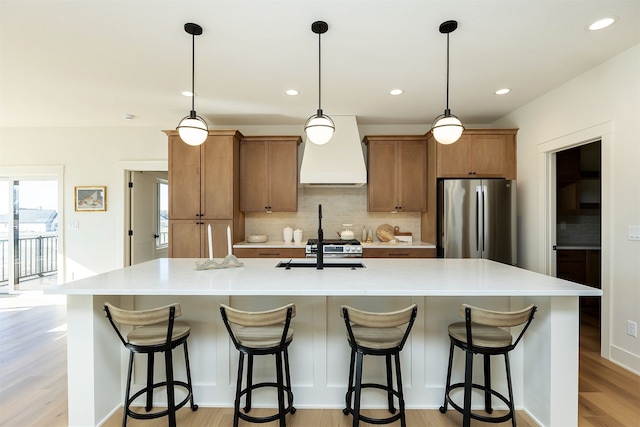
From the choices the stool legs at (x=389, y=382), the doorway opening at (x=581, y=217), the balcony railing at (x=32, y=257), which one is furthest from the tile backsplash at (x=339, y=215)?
the balcony railing at (x=32, y=257)

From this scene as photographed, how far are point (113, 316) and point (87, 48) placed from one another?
224 cm

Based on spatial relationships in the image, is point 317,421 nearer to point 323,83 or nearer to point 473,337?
point 473,337

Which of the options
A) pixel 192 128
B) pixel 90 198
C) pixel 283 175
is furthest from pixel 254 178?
pixel 90 198

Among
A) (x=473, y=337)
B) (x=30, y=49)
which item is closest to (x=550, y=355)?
(x=473, y=337)

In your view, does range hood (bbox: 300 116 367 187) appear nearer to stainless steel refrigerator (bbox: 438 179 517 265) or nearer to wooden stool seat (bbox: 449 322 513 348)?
stainless steel refrigerator (bbox: 438 179 517 265)

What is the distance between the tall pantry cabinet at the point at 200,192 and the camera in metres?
4.34

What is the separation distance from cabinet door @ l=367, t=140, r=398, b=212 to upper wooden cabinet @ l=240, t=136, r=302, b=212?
3.56ft

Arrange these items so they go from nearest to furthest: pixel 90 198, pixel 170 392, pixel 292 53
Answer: pixel 170 392
pixel 292 53
pixel 90 198

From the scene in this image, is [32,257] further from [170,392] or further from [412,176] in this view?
[412,176]

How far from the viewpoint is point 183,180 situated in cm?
436

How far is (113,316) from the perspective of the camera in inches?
70.9

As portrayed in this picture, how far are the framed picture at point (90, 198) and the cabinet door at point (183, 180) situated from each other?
1.48 metres

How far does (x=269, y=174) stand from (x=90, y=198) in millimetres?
2837

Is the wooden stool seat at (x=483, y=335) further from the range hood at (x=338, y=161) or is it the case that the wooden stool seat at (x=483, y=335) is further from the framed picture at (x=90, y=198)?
the framed picture at (x=90, y=198)
